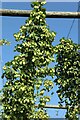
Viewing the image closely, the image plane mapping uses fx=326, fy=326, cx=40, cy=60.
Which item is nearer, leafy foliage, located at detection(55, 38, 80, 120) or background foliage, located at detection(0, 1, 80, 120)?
background foliage, located at detection(0, 1, 80, 120)

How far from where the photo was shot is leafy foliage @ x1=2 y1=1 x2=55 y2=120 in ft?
21.8

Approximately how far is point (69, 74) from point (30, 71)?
4.65 ft

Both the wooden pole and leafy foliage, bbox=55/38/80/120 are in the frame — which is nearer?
the wooden pole

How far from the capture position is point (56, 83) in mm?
7801

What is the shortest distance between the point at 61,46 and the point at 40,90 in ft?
5.07

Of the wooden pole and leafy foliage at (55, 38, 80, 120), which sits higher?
the wooden pole

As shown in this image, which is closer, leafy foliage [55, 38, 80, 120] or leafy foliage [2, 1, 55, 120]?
A: leafy foliage [2, 1, 55, 120]

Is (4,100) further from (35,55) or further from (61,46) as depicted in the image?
(61,46)

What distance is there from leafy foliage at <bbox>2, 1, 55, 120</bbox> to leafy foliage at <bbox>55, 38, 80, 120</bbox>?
1.96 feet

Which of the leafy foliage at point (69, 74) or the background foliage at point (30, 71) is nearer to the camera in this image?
the background foliage at point (30, 71)

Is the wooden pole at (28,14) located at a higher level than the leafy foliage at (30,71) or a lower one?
higher

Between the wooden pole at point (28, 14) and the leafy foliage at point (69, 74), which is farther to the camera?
the leafy foliage at point (69, 74)

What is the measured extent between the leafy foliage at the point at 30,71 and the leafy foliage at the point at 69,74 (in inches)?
23.5

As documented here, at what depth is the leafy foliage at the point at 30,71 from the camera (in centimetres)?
665
